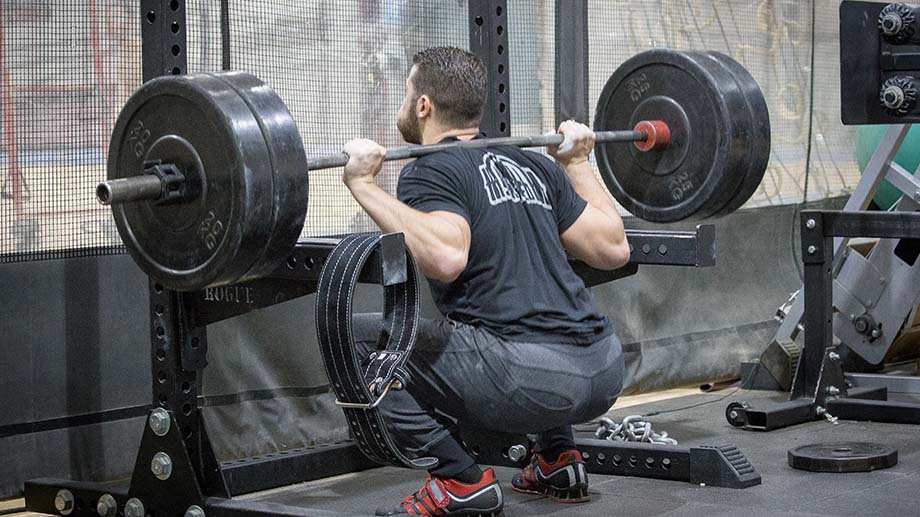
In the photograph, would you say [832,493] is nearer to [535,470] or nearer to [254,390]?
[535,470]

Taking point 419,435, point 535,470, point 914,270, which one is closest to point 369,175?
point 419,435

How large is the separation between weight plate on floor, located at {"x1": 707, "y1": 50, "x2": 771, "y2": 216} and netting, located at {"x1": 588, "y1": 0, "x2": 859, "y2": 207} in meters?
1.17

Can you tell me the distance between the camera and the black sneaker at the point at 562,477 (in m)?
3.37

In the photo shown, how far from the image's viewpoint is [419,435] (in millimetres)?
3047

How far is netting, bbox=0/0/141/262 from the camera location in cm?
348

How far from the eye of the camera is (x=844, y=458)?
3.69m

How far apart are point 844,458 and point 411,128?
1.49 meters

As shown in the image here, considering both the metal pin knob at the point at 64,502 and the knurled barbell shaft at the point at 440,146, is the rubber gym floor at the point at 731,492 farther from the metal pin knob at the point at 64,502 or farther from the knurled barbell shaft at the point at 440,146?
the knurled barbell shaft at the point at 440,146

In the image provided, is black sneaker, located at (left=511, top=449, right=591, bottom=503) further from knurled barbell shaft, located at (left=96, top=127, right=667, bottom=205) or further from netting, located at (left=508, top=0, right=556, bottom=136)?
netting, located at (left=508, top=0, right=556, bottom=136)

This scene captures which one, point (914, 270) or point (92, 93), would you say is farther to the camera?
point (914, 270)

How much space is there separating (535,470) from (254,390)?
3.12ft

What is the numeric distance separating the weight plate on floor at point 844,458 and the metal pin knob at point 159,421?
1723 millimetres

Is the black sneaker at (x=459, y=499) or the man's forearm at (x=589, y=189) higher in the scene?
the man's forearm at (x=589, y=189)

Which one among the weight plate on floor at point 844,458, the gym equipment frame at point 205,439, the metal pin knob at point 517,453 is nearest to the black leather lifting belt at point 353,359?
the gym equipment frame at point 205,439
